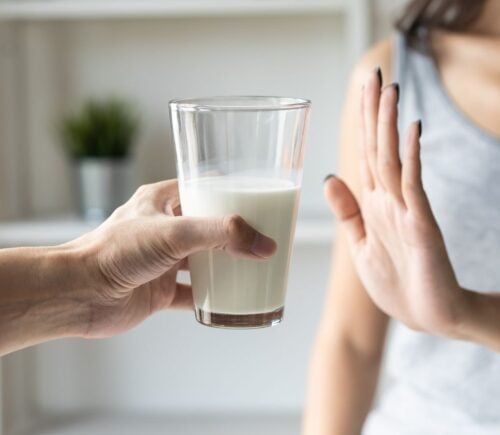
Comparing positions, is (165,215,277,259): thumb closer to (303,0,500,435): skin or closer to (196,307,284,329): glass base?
(196,307,284,329): glass base

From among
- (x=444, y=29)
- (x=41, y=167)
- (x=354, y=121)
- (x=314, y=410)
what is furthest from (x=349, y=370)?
(x=41, y=167)

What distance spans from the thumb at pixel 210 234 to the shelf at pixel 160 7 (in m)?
1.00

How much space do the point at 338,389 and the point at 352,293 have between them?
0.13 metres

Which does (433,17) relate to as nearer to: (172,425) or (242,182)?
(242,182)

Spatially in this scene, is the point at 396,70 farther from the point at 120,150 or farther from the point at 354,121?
the point at 120,150

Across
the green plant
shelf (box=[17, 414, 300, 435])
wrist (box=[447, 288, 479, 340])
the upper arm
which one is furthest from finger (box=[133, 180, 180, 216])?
shelf (box=[17, 414, 300, 435])

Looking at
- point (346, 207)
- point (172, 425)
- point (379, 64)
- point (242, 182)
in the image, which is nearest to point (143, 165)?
point (172, 425)

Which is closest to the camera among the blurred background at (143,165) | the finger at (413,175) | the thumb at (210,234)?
the thumb at (210,234)

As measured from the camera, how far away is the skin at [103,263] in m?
0.60

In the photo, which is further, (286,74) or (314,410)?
(286,74)

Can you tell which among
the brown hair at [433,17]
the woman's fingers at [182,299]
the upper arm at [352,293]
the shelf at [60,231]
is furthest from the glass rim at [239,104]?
the shelf at [60,231]

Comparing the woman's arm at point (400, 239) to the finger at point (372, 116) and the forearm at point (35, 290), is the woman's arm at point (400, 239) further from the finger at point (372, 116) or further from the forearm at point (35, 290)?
the forearm at point (35, 290)

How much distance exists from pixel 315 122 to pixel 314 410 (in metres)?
0.75

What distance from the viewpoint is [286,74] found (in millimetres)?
1739
